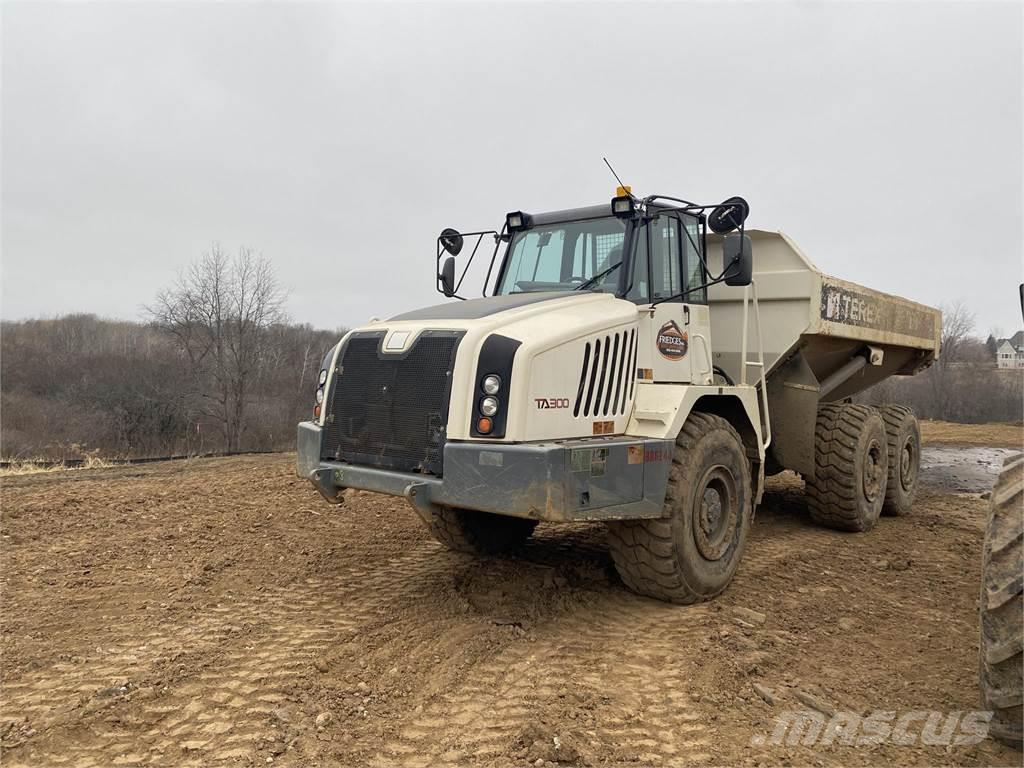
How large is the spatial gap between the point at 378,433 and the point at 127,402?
28.3 meters

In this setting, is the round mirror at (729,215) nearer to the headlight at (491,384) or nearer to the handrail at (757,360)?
the handrail at (757,360)

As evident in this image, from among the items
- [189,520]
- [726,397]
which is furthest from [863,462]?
[189,520]

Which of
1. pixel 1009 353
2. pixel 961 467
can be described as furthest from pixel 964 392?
pixel 961 467

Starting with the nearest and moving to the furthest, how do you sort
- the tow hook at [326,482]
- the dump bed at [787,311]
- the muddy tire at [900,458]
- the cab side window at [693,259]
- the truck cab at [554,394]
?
the truck cab at [554,394] < the tow hook at [326,482] < the cab side window at [693,259] < the dump bed at [787,311] < the muddy tire at [900,458]

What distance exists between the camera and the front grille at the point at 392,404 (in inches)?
163

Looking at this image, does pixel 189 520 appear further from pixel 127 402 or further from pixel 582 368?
pixel 127 402

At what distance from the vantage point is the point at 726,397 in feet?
17.3

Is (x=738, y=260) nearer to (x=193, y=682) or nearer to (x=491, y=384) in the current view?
(x=491, y=384)

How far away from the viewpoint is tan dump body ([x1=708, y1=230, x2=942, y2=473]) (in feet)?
20.5

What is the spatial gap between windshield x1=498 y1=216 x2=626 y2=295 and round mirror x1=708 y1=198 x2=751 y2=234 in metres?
0.62

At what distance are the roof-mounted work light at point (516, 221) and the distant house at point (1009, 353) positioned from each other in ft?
116

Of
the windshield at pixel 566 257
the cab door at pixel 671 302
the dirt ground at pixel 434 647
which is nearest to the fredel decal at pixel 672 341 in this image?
the cab door at pixel 671 302

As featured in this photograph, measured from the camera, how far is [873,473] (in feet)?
23.8

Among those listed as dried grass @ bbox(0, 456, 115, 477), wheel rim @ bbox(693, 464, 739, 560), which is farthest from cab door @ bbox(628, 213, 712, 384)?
dried grass @ bbox(0, 456, 115, 477)
